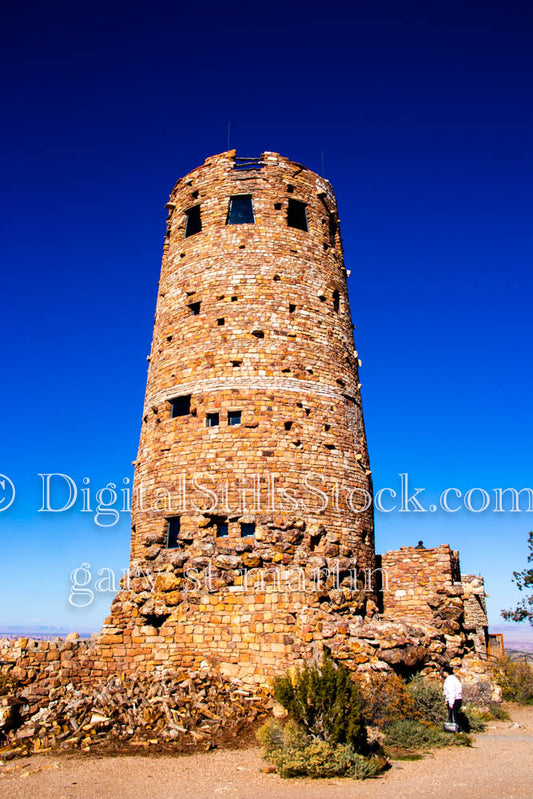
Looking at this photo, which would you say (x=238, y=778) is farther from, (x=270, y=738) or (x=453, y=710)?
(x=453, y=710)

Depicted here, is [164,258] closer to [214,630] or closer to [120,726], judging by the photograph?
[214,630]

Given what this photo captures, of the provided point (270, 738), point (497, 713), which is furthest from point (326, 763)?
point (497, 713)

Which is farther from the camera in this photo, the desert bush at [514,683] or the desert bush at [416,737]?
the desert bush at [514,683]

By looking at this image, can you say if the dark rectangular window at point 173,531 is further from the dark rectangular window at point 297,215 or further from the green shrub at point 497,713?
the dark rectangular window at point 297,215

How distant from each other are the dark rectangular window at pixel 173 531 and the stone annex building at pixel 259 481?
11cm

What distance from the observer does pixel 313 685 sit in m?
9.68

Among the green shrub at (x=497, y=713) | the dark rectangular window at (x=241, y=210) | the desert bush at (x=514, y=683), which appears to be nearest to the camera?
the green shrub at (x=497, y=713)

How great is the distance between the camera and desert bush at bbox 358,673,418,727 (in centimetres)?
1088

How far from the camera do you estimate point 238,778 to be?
8773 millimetres

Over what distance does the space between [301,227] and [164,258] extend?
4943 millimetres

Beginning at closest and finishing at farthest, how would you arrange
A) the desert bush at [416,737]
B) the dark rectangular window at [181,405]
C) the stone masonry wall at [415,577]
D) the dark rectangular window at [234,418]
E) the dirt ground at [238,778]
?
the dirt ground at [238,778] < the desert bush at [416,737] < the stone masonry wall at [415,577] < the dark rectangular window at [234,418] < the dark rectangular window at [181,405]

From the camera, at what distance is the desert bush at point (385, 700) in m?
10.9

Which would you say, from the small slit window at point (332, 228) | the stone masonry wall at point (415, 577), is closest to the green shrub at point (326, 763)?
the stone masonry wall at point (415, 577)

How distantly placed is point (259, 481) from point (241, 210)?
9115mm
